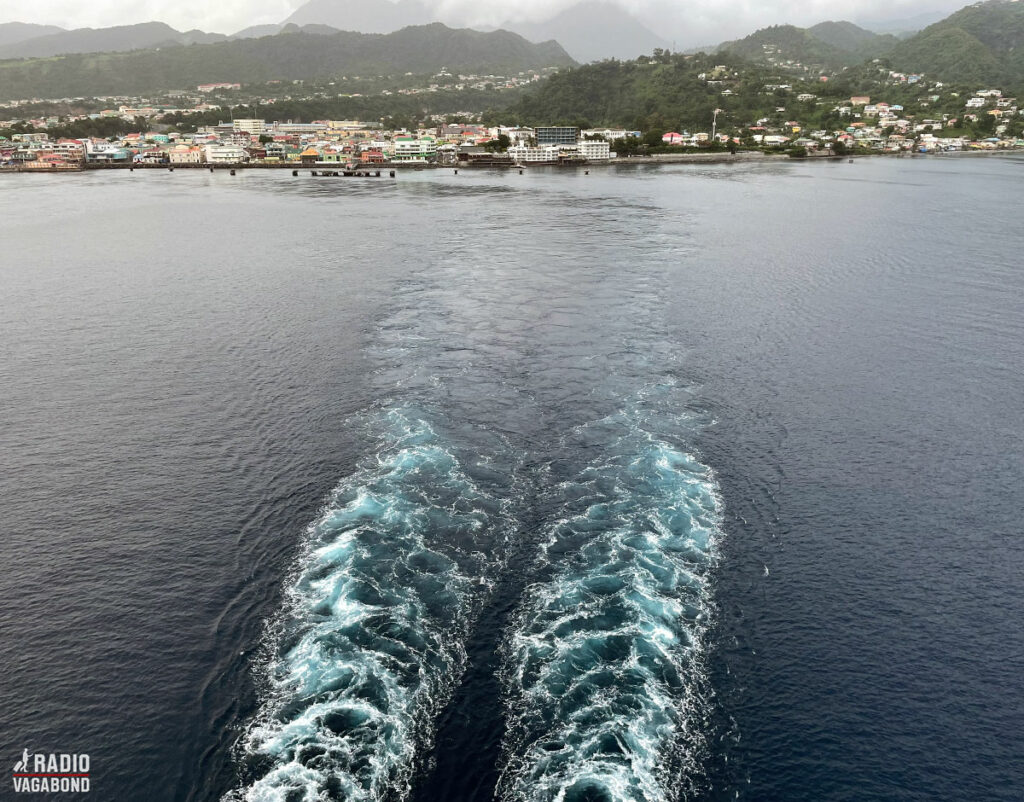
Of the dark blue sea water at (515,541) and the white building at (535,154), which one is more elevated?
the white building at (535,154)

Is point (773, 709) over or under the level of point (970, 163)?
under

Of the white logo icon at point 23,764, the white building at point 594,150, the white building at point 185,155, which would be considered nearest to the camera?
the white logo icon at point 23,764

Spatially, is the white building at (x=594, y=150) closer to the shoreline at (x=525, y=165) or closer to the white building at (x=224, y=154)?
the shoreline at (x=525, y=165)

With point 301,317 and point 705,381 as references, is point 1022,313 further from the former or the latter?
point 301,317

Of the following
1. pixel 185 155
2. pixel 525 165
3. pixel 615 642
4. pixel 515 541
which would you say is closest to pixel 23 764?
pixel 515 541

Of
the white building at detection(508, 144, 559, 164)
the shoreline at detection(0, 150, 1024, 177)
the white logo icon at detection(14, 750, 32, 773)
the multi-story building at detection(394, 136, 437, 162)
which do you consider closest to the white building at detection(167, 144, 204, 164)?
the shoreline at detection(0, 150, 1024, 177)

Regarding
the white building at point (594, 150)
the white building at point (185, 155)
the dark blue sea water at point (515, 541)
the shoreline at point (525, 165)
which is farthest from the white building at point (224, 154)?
the dark blue sea water at point (515, 541)

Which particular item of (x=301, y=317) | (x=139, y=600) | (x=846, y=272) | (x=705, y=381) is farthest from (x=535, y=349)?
(x=846, y=272)

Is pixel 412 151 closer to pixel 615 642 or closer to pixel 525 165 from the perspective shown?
pixel 525 165
